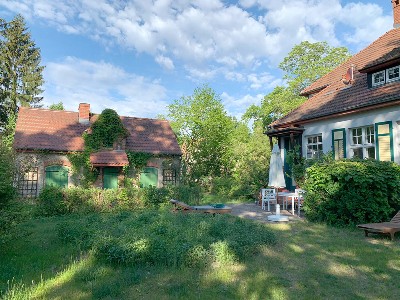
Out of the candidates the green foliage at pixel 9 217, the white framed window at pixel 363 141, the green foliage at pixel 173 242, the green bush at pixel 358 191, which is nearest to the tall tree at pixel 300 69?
the white framed window at pixel 363 141

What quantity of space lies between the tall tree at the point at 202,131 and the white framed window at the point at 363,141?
13.4m

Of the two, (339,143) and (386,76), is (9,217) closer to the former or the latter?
(339,143)

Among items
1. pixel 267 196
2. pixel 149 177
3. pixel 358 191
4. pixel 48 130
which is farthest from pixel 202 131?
pixel 358 191

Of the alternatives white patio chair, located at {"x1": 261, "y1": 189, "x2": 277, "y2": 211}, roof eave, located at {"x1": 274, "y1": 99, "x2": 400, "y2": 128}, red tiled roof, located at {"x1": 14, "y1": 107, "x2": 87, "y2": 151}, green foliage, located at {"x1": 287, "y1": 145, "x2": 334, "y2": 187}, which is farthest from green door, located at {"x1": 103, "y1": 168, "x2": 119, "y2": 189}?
green foliage, located at {"x1": 287, "y1": 145, "x2": 334, "y2": 187}

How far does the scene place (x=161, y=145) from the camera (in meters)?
23.0

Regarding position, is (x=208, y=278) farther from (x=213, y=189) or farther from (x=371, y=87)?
(x=213, y=189)

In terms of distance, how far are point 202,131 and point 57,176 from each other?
40.9 ft

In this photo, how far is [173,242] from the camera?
662cm

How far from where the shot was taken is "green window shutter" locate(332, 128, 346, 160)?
1473 cm

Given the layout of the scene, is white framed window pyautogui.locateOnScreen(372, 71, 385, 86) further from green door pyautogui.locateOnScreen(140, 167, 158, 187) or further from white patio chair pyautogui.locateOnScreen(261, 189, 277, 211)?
green door pyautogui.locateOnScreen(140, 167, 158, 187)

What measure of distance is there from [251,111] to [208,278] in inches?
1669

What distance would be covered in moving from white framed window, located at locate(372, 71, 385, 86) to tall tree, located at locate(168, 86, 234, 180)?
14.4 metres

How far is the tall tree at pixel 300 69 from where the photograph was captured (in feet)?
108

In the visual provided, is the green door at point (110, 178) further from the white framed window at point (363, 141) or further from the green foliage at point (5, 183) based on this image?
the white framed window at point (363, 141)
